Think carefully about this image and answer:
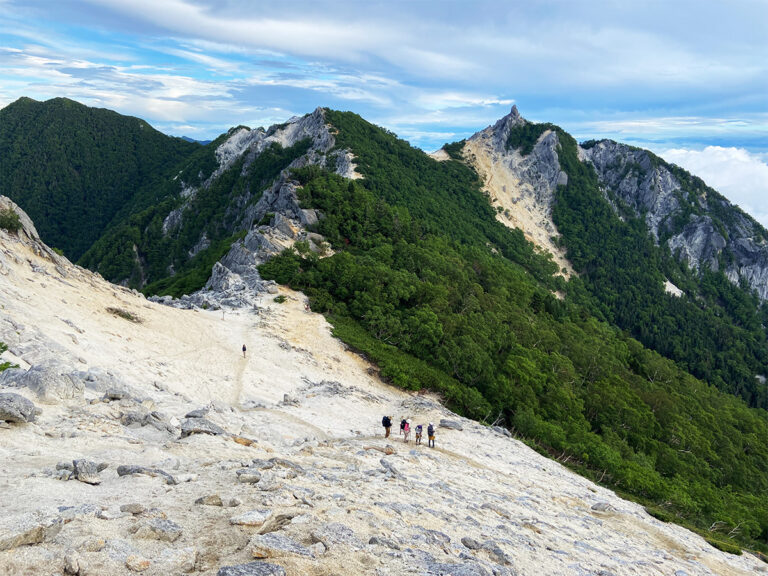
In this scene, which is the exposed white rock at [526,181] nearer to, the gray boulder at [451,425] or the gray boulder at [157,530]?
the gray boulder at [451,425]

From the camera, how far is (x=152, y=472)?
41.2ft

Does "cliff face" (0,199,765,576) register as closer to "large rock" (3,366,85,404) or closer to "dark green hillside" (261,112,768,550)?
"large rock" (3,366,85,404)

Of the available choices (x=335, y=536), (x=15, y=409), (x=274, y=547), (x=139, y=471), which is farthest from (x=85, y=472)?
(x=335, y=536)

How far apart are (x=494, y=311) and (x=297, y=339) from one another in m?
32.1

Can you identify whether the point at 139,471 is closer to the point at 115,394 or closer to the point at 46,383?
the point at 46,383

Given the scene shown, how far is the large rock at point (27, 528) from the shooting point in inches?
306

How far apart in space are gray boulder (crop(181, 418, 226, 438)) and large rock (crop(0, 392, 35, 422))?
4865 millimetres

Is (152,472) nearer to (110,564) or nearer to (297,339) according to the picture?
(110,564)

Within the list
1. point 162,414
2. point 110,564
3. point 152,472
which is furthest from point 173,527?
point 162,414

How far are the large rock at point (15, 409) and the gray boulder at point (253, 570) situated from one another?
421 inches

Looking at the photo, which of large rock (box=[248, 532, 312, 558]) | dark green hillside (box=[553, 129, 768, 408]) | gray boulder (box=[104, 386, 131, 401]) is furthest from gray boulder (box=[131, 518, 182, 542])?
dark green hillside (box=[553, 129, 768, 408])

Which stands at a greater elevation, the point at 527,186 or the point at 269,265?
the point at 527,186

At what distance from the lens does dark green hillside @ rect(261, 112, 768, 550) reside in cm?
3912

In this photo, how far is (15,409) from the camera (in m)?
13.9
